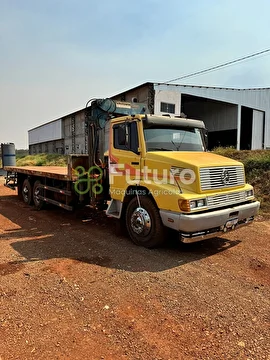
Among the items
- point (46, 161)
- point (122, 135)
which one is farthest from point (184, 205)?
point (46, 161)

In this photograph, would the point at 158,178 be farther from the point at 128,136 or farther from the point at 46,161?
the point at 46,161

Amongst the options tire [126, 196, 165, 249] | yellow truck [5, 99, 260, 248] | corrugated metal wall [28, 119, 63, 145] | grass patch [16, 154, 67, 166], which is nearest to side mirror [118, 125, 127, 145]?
yellow truck [5, 99, 260, 248]

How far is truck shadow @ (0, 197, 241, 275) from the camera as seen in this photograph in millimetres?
4934

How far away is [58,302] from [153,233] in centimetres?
223

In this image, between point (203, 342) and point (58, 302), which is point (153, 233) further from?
point (203, 342)

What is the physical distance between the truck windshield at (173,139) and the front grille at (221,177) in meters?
0.94

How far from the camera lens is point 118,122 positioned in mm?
6098

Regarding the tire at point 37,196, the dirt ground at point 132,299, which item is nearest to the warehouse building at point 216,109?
the tire at point 37,196

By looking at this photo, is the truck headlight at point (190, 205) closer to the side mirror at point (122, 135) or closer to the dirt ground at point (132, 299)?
the dirt ground at point (132, 299)

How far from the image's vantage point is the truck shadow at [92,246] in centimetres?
493

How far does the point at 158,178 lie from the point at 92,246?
1.93 metres

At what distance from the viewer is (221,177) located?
5.25 meters

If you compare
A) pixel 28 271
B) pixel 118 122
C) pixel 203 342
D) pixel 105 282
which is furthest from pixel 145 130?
pixel 203 342

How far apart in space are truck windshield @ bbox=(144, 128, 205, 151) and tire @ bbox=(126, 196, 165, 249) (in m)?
1.08
